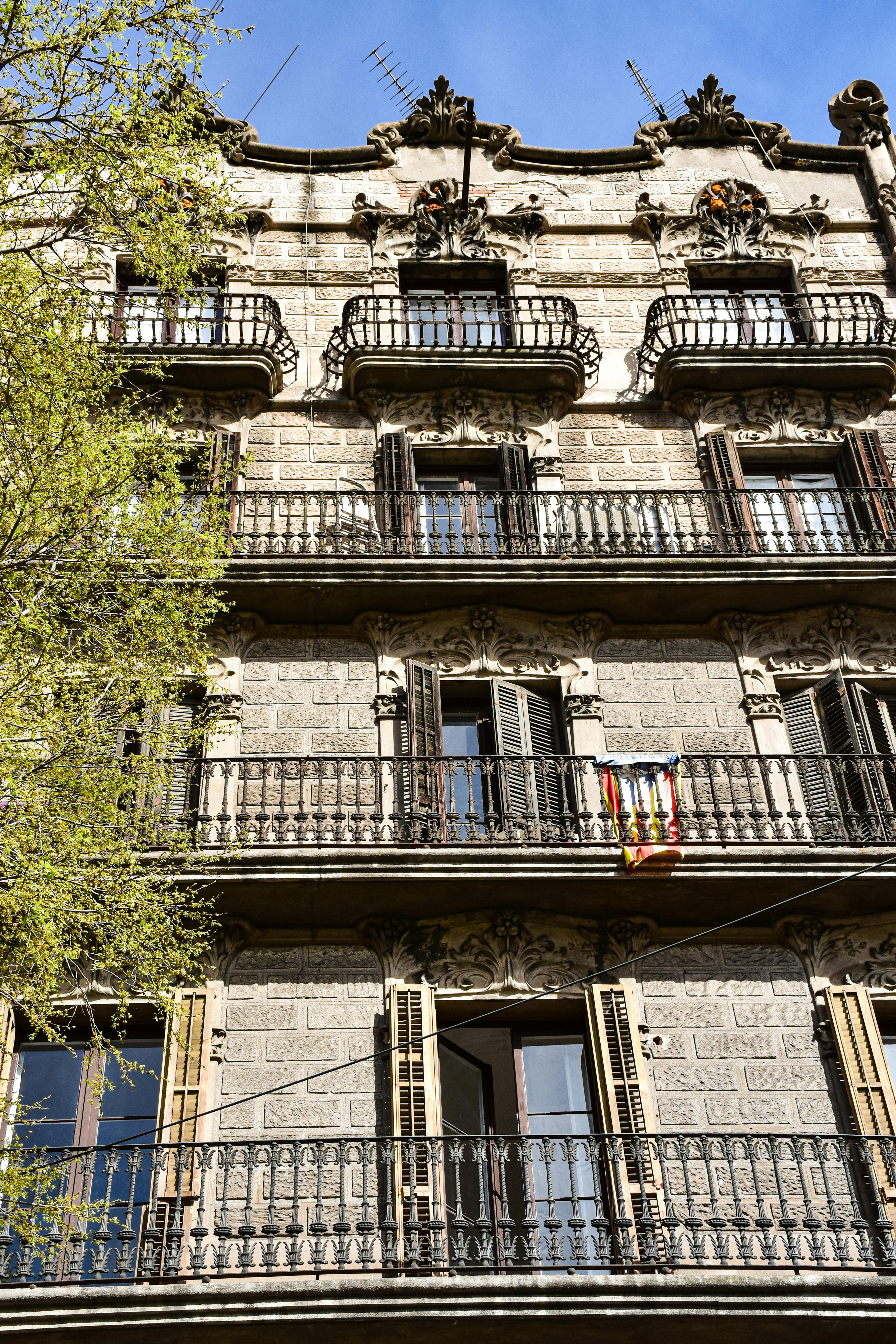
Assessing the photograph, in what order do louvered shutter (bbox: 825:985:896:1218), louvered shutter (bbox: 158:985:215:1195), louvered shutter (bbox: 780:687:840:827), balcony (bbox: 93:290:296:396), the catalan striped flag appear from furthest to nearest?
balcony (bbox: 93:290:296:396) < louvered shutter (bbox: 780:687:840:827) < the catalan striped flag < louvered shutter (bbox: 825:985:896:1218) < louvered shutter (bbox: 158:985:215:1195)

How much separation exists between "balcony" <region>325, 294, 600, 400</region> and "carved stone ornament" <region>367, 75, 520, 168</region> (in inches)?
111

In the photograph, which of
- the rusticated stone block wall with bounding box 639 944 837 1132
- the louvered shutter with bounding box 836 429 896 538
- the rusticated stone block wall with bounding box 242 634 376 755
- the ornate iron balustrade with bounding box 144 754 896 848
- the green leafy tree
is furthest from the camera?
the louvered shutter with bounding box 836 429 896 538

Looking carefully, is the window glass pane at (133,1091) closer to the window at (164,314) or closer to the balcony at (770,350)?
the window at (164,314)

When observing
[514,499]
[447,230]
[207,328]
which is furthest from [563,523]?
[447,230]

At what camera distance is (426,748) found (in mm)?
13625

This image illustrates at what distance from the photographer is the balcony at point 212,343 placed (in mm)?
16312

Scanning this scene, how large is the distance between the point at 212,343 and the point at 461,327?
2.79 meters

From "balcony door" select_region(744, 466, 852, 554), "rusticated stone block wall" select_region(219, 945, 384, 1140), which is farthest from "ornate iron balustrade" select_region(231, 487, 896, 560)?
"rusticated stone block wall" select_region(219, 945, 384, 1140)

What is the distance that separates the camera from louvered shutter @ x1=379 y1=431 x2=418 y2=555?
1511cm

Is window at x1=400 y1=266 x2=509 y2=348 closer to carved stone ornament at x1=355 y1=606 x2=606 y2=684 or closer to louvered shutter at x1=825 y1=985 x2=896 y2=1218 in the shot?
carved stone ornament at x1=355 y1=606 x2=606 y2=684

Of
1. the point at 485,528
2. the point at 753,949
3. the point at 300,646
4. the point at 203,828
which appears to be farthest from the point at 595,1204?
the point at 485,528

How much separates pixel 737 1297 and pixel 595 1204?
136 centimetres

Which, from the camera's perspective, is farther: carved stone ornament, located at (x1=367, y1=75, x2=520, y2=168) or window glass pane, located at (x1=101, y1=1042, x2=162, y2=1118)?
carved stone ornament, located at (x1=367, y1=75, x2=520, y2=168)

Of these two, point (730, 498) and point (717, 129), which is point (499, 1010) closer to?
point (730, 498)
